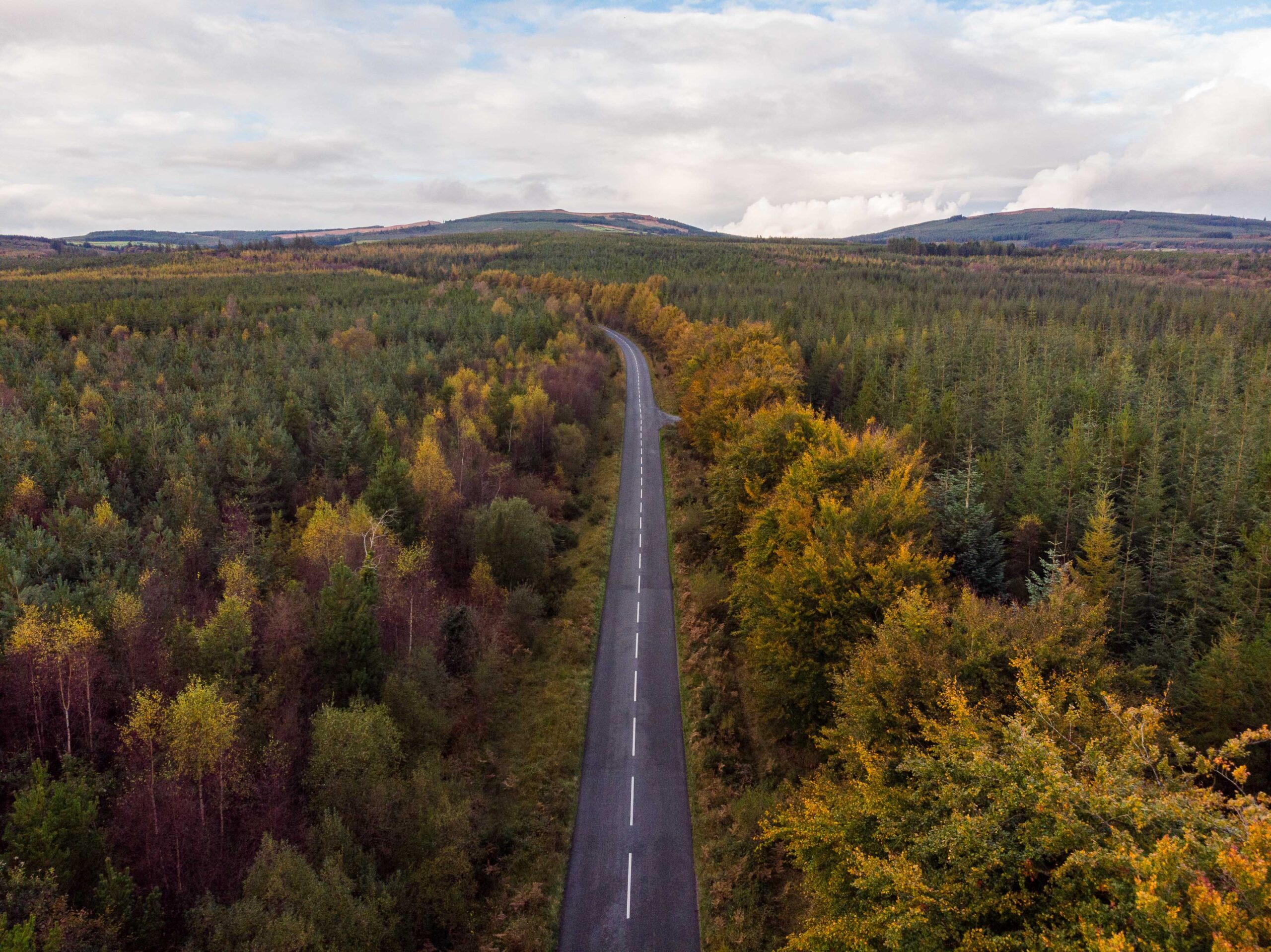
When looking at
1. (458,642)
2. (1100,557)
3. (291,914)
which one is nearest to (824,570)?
(1100,557)

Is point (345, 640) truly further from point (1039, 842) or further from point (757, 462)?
point (757, 462)

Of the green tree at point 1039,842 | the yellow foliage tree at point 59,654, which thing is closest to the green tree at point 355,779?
the yellow foliage tree at point 59,654

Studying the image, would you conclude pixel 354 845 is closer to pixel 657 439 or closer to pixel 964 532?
pixel 964 532

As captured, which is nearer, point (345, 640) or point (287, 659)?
point (287, 659)

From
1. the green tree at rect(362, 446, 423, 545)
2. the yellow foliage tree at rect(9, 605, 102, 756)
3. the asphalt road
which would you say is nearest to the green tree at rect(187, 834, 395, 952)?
the asphalt road

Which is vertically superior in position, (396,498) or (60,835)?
(396,498)

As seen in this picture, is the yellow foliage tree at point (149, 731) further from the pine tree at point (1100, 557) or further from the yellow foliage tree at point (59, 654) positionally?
the pine tree at point (1100, 557)

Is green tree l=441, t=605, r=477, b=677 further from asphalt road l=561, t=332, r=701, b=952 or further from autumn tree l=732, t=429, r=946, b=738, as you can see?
autumn tree l=732, t=429, r=946, b=738
